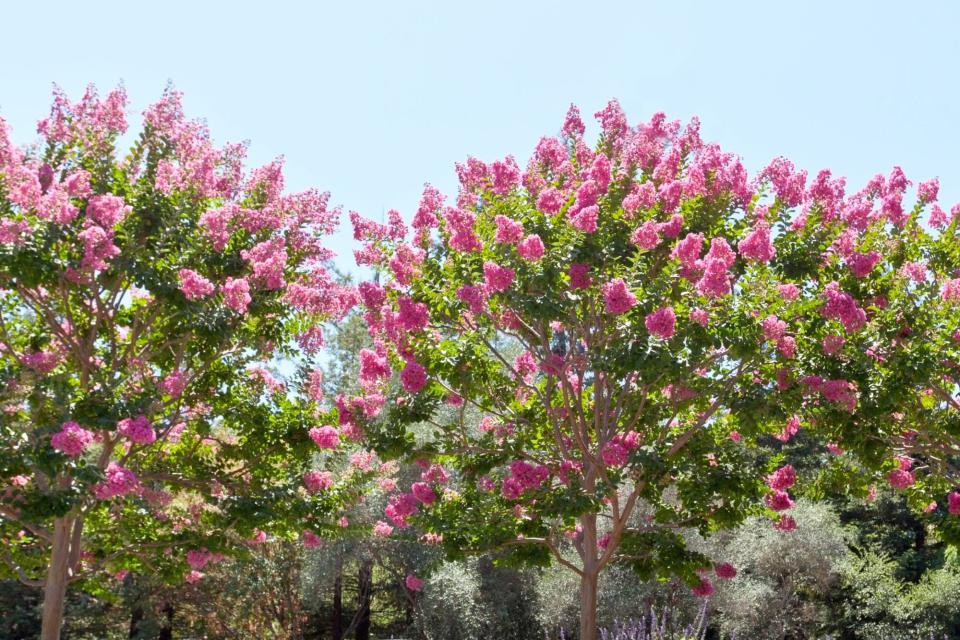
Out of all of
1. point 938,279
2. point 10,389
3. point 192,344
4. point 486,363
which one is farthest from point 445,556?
point 938,279

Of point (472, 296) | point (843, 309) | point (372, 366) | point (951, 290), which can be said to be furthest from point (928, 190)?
point (372, 366)

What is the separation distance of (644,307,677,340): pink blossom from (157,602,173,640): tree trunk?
16.8 metres

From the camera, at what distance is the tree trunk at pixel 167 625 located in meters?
20.6

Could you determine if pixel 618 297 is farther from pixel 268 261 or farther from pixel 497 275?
pixel 268 261

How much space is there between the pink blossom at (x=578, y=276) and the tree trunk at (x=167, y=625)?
16.1 metres

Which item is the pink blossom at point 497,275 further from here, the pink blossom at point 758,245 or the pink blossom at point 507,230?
the pink blossom at point 758,245

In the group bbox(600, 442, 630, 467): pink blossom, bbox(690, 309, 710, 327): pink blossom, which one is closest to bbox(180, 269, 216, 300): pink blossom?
bbox(600, 442, 630, 467): pink blossom

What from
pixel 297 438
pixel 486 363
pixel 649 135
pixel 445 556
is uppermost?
pixel 649 135

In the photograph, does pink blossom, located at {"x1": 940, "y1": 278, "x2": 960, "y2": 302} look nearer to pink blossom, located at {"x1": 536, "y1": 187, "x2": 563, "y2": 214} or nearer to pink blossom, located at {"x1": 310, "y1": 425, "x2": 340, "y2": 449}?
pink blossom, located at {"x1": 536, "y1": 187, "x2": 563, "y2": 214}

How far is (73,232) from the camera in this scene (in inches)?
356

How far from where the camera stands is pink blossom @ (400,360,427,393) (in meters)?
8.96

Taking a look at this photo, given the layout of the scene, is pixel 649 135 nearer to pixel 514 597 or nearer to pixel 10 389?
pixel 10 389

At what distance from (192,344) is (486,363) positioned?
3.66 m

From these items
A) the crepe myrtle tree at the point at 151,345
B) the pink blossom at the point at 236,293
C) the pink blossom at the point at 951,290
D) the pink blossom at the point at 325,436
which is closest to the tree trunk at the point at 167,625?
the crepe myrtle tree at the point at 151,345
